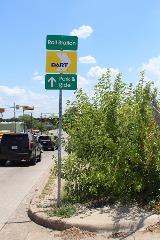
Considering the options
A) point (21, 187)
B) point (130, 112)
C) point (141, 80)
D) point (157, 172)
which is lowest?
point (21, 187)

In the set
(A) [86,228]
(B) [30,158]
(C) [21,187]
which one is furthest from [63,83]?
(B) [30,158]

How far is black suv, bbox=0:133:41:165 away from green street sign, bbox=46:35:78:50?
56.2ft

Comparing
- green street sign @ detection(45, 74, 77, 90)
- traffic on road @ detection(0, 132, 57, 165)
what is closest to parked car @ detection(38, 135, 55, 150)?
traffic on road @ detection(0, 132, 57, 165)

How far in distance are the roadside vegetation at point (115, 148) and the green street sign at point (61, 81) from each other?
0.86 meters

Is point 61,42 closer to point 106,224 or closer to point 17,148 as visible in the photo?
point 106,224

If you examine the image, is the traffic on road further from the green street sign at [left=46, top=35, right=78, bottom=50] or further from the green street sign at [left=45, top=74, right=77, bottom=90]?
the green street sign at [left=46, top=35, right=78, bottom=50]

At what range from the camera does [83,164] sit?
428 inches

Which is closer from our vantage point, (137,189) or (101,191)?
(137,189)

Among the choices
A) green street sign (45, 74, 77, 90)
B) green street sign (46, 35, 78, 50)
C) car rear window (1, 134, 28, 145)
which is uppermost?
green street sign (46, 35, 78, 50)

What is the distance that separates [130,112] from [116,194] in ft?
5.54

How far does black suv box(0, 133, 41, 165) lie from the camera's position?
26844mm

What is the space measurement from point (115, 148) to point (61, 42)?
2.32 m

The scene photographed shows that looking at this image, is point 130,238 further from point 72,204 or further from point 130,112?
point 130,112

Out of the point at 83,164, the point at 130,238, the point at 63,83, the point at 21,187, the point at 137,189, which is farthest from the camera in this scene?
the point at 21,187
